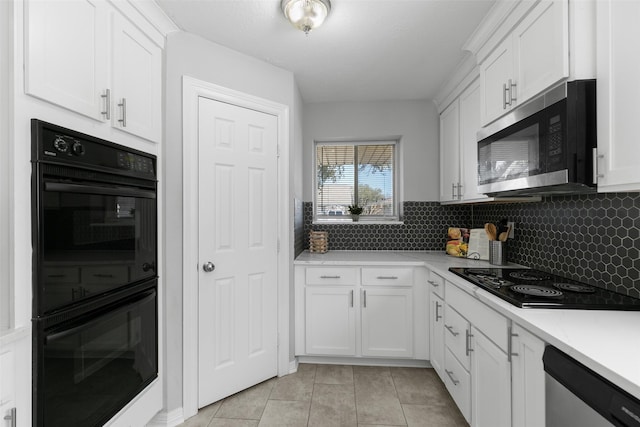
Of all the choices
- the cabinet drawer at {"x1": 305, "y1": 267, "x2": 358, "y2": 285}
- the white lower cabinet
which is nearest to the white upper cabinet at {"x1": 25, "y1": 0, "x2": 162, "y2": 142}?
the cabinet drawer at {"x1": 305, "y1": 267, "x2": 358, "y2": 285}

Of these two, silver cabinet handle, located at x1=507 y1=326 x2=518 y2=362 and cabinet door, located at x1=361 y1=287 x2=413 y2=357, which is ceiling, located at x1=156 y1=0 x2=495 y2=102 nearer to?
silver cabinet handle, located at x1=507 y1=326 x2=518 y2=362

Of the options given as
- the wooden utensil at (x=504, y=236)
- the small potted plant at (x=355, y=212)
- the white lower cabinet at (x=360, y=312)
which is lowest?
the white lower cabinet at (x=360, y=312)

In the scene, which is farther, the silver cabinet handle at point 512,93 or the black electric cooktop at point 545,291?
the silver cabinet handle at point 512,93

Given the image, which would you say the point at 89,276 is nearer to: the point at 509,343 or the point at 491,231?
the point at 509,343

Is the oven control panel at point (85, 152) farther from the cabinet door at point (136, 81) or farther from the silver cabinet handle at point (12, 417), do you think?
the silver cabinet handle at point (12, 417)

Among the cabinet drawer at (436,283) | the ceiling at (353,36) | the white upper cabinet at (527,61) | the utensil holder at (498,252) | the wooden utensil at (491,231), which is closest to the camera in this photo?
the white upper cabinet at (527,61)

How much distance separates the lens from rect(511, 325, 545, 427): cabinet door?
3.47ft

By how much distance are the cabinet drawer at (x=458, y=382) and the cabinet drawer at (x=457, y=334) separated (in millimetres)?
53

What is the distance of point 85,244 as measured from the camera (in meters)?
1.22

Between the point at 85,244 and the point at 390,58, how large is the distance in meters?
2.26

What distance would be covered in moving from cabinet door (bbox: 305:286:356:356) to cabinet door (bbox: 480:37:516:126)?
1675mm

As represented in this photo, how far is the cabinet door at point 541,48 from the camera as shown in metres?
1.23

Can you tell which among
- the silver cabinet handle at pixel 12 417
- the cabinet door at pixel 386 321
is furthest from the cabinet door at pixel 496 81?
the silver cabinet handle at pixel 12 417

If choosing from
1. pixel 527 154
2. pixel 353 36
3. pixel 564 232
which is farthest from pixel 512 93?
pixel 353 36
